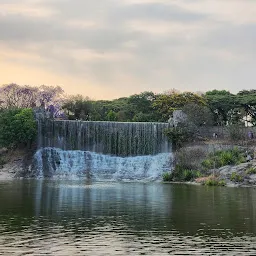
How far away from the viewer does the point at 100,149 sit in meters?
63.0

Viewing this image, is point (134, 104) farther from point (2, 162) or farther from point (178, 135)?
point (2, 162)

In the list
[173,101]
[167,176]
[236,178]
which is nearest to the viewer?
[236,178]

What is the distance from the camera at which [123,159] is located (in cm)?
6197

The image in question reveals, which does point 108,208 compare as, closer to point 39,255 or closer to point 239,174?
point 39,255

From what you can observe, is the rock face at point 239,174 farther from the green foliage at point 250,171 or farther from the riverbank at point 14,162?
the riverbank at point 14,162

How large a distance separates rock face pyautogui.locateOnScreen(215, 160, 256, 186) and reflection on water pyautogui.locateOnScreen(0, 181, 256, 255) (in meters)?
17.5

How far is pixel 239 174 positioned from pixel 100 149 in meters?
19.8

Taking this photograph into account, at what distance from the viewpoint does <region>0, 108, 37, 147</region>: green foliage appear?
60438mm

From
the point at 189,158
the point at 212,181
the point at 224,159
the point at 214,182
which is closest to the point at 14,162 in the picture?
the point at 189,158

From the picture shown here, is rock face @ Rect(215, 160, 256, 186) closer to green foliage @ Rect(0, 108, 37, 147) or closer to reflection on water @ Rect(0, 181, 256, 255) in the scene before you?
reflection on water @ Rect(0, 181, 256, 255)

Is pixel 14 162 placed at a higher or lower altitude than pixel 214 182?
higher

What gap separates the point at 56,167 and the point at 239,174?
22.3 meters

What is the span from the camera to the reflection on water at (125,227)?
15734mm

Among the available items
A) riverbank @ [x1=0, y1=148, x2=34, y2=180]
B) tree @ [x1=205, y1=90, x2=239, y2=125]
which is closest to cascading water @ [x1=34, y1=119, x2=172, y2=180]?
riverbank @ [x1=0, y1=148, x2=34, y2=180]
